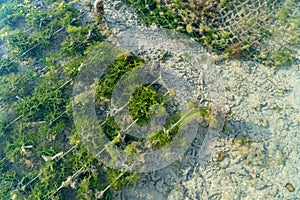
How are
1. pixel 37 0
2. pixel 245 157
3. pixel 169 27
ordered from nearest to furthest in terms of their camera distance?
pixel 245 157, pixel 169 27, pixel 37 0

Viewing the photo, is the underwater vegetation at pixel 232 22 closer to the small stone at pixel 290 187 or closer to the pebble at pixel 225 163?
the pebble at pixel 225 163

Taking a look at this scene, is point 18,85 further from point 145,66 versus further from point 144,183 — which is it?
point 144,183

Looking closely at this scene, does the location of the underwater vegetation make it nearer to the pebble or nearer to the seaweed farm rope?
the seaweed farm rope

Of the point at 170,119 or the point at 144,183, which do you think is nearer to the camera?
the point at 144,183

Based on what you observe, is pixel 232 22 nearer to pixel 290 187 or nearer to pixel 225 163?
pixel 225 163

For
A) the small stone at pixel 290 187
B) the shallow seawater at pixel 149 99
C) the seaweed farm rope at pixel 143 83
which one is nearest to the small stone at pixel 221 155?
the shallow seawater at pixel 149 99

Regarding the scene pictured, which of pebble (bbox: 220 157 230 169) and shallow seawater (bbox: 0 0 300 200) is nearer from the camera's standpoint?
shallow seawater (bbox: 0 0 300 200)

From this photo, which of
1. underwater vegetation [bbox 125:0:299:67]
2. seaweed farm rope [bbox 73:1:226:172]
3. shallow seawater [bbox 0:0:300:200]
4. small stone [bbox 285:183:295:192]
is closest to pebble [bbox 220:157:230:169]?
shallow seawater [bbox 0:0:300:200]

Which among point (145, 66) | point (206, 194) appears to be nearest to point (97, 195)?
point (206, 194)

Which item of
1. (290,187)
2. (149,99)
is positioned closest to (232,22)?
(149,99)
